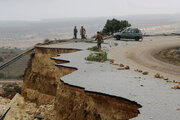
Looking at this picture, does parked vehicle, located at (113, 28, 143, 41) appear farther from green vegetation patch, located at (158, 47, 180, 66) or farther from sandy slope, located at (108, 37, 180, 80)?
green vegetation patch, located at (158, 47, 180, 66)

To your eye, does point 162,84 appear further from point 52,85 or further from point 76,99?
point 52,85

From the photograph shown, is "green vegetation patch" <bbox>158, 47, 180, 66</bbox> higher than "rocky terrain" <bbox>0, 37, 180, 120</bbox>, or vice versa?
"green vegetation patch" <bbox>158, 47, 180, 66</bbox>

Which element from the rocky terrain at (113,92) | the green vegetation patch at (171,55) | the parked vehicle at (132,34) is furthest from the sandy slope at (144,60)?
the parked vehicle at (132,34)

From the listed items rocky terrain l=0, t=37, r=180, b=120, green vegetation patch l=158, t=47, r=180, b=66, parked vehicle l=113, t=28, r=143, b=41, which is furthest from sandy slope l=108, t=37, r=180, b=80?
parked vehicle l=113, t=28, r=143, b=41

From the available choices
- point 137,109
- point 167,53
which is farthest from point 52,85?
point 137,109

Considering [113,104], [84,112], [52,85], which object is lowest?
[52,85]

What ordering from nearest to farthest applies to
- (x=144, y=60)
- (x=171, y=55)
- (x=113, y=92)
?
(x=113, y=92), (x=144, y=60), (x=171, y=55)

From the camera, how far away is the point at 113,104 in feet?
36.5

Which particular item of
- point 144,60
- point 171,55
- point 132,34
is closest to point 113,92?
point 144,60

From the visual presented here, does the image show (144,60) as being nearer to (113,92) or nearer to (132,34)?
(113,92)

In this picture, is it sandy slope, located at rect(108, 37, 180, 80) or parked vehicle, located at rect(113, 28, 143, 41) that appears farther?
parked vehicle, located at rect(113, 28, 143, 41)

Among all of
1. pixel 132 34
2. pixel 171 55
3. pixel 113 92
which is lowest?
pixel 113 92

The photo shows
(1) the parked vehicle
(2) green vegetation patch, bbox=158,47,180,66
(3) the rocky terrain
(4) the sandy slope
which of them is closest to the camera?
(3) the rocky terrain

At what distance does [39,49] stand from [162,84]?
58.3 feet
